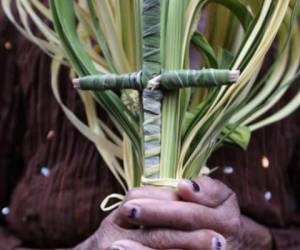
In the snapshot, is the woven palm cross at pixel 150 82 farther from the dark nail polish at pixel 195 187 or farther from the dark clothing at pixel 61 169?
the dark clothing at pixel 61 169

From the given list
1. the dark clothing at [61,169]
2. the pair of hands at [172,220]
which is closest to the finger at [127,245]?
the pair of hands at [172,220]

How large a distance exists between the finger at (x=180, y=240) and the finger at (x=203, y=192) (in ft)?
0.14

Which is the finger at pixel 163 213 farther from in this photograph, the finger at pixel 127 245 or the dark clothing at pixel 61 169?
the dark clothing at pixel 61 169

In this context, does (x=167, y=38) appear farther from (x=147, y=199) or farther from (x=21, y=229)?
(x=21, y=229)

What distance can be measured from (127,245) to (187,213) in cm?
8

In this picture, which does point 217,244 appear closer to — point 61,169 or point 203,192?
point 203,192

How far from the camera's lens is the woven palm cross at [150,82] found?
824 mm

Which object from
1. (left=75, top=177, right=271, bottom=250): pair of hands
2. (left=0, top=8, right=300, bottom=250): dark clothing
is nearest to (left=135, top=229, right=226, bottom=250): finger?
(left=75, top=177, right=271, bottom=250): pair of hands

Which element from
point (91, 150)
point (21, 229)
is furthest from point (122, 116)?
point (21, 229)

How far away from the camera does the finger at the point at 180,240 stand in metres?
0.80

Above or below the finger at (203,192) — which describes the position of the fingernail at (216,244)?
below

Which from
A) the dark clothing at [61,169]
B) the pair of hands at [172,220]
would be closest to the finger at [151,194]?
the pair of hands at [172,220]

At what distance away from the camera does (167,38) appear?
0.84 meters

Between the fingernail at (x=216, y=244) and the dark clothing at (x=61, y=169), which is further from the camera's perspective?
the dark clothing at (x=61, y=169)
